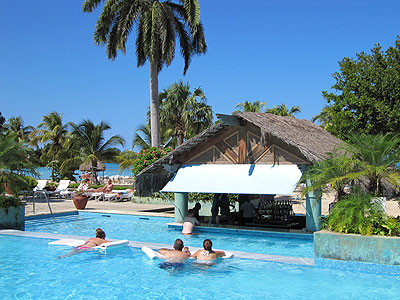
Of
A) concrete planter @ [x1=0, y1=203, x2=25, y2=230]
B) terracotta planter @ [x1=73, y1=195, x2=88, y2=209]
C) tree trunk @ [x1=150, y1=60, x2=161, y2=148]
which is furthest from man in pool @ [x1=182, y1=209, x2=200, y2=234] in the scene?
tree trunk @ [x1=150, y1=60, x2=161, y2=148]

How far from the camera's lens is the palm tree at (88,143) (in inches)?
1495

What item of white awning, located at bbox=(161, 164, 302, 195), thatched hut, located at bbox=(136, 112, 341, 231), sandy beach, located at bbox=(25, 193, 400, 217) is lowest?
sandy beach, located at bbox=(25, 193, 400, 217)

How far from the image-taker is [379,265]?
8.45 m

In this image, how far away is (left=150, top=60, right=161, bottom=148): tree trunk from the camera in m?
25.0

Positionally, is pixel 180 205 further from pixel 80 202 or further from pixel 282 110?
pixel 282 110

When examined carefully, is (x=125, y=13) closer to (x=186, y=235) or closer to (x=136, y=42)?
(x=136, y=42)

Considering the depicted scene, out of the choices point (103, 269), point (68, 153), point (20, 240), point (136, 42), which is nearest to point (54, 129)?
point (68, 153)

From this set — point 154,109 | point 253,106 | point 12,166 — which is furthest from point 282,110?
point 12,166

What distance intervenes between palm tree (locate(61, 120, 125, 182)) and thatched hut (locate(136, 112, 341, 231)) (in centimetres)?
2227

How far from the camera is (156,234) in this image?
14914 mm

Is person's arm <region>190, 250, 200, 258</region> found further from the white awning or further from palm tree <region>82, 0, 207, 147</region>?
palm tree <region>82, 0, 207, 147</region>

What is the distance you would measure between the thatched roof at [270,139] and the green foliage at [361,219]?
3557mm

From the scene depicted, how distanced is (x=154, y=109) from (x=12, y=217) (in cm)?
1224

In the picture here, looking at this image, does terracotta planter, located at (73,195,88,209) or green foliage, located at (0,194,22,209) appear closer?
green foliage, located at (0,194,22,209)
